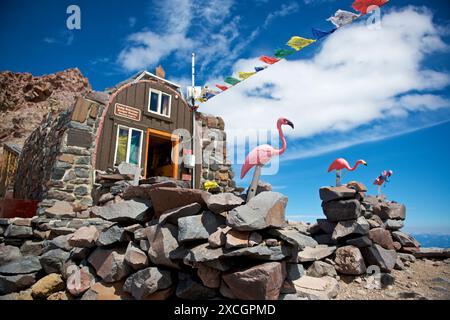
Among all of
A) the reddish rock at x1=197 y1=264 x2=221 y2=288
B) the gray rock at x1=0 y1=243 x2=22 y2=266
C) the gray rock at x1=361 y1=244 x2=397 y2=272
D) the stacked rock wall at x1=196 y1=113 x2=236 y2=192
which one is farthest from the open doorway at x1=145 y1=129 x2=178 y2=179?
the gray rock at x1=361 y1=244 x2=397 y2=272

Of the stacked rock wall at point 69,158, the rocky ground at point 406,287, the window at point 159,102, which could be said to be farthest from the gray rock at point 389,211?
the window at point 159,102

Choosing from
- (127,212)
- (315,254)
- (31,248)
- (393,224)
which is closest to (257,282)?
(315,254)

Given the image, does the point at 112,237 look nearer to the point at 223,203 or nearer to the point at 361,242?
the point at 223,203

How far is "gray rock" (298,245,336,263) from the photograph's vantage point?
4.68 meters

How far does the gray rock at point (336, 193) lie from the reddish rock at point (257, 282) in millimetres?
2965

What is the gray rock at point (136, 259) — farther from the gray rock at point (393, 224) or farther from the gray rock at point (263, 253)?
the gray rock at point (393, 224)

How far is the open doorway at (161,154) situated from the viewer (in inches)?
489

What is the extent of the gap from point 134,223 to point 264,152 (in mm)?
2770

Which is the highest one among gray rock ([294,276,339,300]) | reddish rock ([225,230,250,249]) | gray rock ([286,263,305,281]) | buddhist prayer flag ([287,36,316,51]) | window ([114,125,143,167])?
buddhist prayer flag ([287,36,316,51])

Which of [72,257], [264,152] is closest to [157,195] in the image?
[264,152]

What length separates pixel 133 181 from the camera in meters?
7.70

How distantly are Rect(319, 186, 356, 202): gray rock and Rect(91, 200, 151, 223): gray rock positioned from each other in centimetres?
396

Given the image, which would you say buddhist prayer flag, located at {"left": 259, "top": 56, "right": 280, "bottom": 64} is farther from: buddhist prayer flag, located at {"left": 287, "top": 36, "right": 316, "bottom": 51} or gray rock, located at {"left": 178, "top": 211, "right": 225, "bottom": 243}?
gray rock, located at {"left": 178, "top": 211, "right": 225, "bottom": 243}
